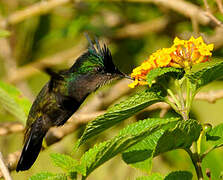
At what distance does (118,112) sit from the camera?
1.61m

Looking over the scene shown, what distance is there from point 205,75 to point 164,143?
0.31m

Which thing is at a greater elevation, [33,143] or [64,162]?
[64,162]

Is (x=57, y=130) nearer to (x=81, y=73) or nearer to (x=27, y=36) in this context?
(x=81, y=73)

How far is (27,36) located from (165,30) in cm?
148

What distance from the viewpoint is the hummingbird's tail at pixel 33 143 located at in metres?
2.92

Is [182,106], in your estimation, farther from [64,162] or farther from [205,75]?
[64,162]

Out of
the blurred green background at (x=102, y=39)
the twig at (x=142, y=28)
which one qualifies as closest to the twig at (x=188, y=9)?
the blurred green background at (x=102, y=39)

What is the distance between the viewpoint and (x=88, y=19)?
398 centimetres

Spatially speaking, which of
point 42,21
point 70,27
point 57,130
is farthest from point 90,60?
point 42,21

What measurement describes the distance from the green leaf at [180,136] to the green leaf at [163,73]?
0.61 feet

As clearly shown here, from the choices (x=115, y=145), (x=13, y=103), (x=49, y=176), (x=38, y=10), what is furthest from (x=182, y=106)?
(x=38, y=10)

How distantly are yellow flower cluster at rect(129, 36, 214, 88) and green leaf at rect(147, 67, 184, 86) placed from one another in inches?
1.0

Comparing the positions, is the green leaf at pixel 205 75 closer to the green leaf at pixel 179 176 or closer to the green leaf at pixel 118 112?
the green leaf at pixel 118 112

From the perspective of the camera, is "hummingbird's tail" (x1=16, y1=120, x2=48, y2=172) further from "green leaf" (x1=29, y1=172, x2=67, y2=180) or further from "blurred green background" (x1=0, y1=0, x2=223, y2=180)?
"green leaf" (x1=29, y1=172, x2=67, y2=180)
